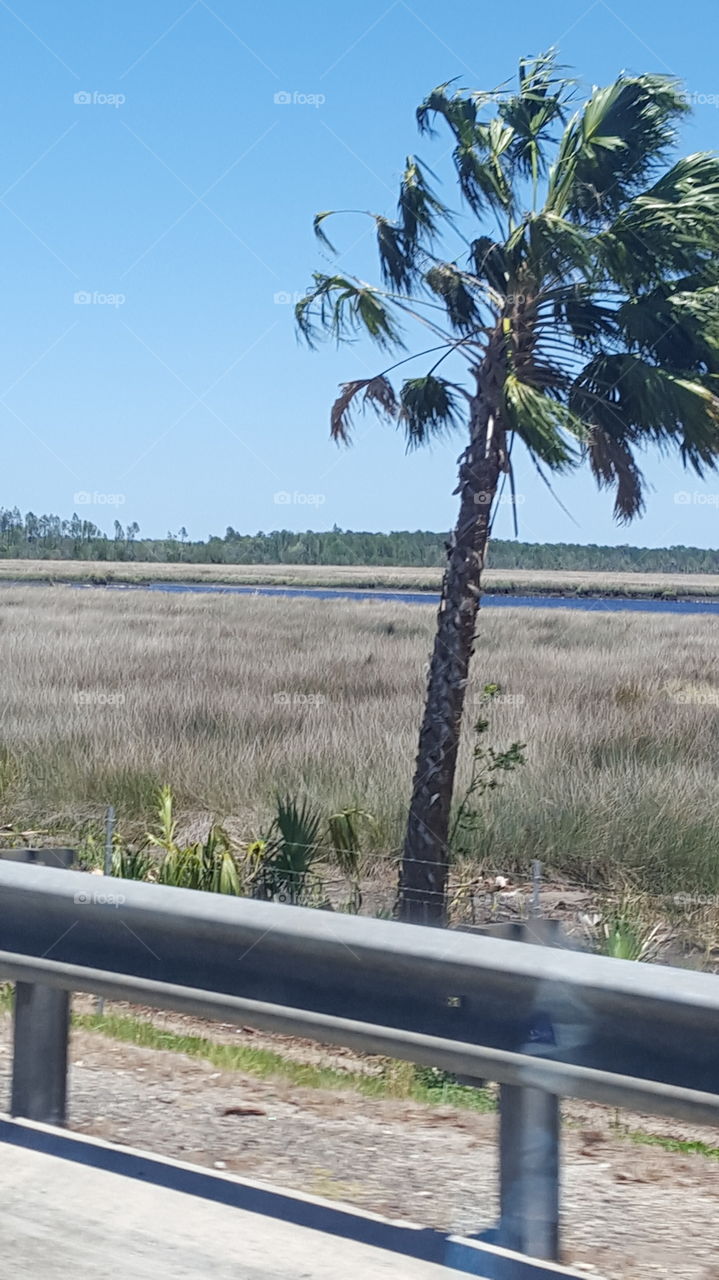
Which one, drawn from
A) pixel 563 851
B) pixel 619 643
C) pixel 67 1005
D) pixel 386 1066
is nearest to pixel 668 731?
pixel 563 851

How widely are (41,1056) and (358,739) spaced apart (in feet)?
39.9

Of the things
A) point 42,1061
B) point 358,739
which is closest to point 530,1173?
point 42,1061

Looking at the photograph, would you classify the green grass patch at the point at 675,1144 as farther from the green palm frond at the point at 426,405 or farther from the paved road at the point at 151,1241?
the green palm frond at the point at 426,405

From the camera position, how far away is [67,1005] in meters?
4.12

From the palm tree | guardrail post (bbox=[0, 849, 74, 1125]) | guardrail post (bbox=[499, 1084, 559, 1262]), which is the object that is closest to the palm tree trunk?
the palm tree

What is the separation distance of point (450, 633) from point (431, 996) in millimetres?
6603

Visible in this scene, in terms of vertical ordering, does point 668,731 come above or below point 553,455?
below

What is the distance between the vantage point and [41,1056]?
13.2ft

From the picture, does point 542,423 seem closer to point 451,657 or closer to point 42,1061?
point 451,657

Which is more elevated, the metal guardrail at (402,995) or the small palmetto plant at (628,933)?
the metal guardrail at (402,995)

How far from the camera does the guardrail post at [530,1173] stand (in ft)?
10.7

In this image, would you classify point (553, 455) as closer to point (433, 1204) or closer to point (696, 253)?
point (696, 253)

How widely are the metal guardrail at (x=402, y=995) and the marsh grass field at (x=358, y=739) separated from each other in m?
6.99

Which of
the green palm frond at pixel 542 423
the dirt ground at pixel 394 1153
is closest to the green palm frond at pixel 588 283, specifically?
the green palm frond at pixel 542 423
